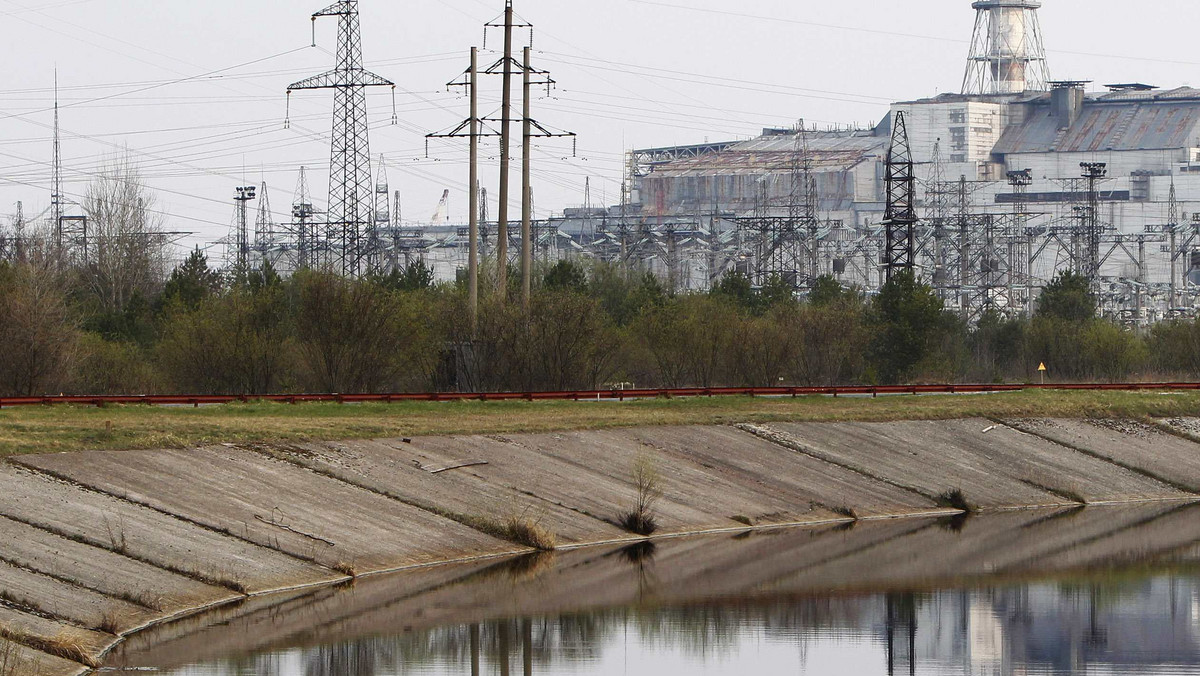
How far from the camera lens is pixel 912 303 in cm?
5738

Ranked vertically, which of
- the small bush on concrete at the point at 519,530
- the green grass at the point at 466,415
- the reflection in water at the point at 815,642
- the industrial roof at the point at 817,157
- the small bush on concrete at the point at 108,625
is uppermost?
the industrial roof at the point at 817,157

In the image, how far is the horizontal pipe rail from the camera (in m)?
34.4

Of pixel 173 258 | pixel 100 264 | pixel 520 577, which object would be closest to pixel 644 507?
pixel 520 577

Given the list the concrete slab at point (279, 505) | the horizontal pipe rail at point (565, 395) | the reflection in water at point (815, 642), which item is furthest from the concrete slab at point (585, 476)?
the reflection in water at point (815, 642)

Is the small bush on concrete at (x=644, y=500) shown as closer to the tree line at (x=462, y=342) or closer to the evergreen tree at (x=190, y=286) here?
the tree line at (x=462, y=342)

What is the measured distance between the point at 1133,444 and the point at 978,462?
17.1 ft

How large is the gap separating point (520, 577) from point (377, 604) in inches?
126

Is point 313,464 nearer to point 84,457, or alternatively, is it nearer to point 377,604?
point 84,457

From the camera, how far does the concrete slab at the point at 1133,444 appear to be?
40.3 m

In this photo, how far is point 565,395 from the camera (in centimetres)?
4012

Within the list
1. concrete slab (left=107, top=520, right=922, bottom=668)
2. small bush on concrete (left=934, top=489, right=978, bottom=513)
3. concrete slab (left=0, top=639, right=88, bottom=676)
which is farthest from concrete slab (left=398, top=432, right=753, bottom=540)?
concrete slab (left=0, top=639, right=88, bottom=676)

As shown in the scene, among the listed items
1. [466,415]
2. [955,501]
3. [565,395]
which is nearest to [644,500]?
[466,415]

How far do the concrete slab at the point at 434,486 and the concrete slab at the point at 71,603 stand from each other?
26.9ft

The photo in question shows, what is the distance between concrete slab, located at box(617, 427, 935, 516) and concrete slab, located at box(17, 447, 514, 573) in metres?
7.71
